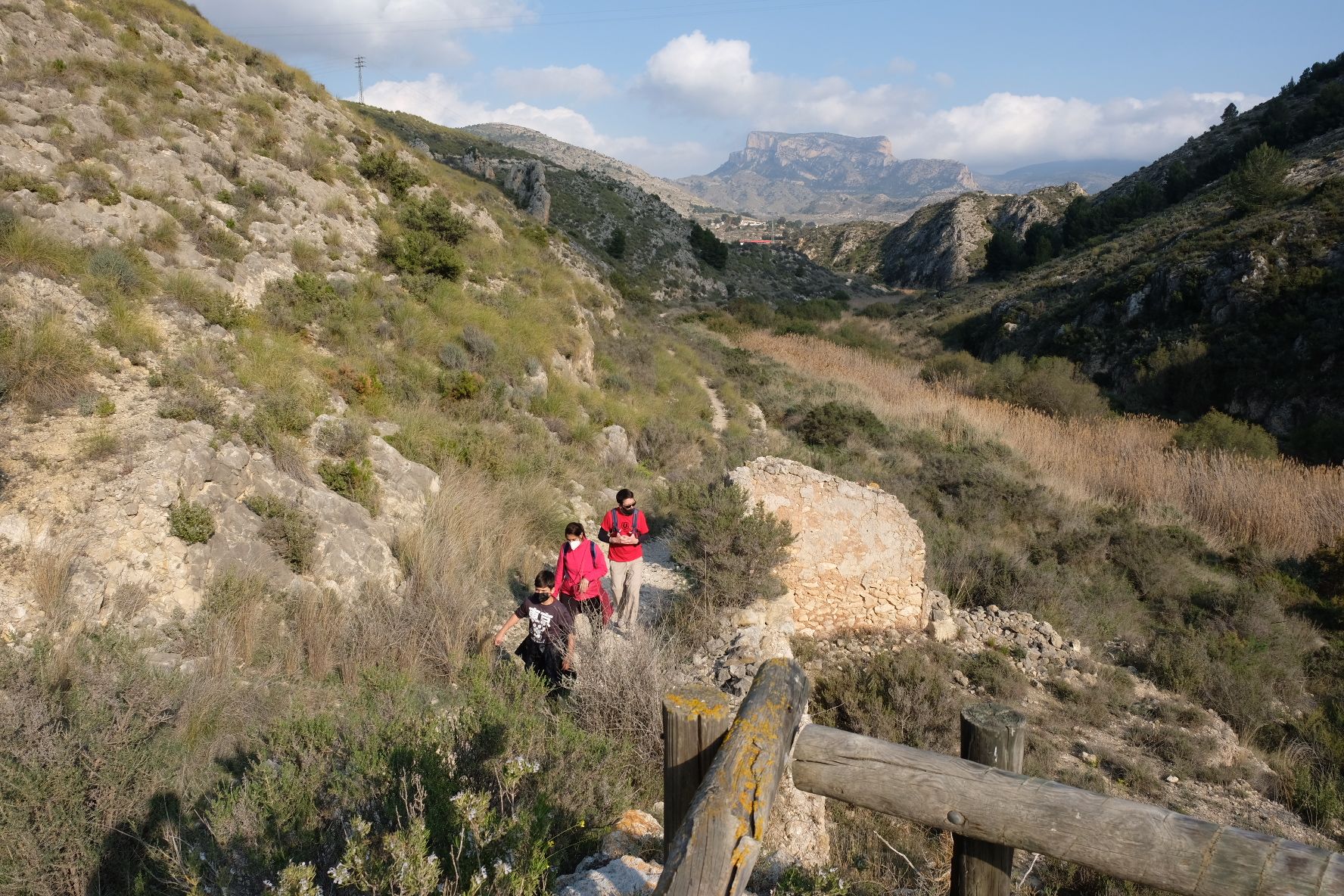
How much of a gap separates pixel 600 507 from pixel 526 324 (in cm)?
482

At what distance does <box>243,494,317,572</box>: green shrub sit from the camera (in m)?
5.96

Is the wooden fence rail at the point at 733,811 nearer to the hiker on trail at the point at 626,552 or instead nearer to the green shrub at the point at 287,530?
the hiker on trail at the point at 626,552

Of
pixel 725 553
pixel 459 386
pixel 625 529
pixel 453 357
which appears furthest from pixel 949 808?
pixel 453 357

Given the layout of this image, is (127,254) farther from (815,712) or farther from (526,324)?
(815,712)

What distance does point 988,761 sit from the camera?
2496 millimetres

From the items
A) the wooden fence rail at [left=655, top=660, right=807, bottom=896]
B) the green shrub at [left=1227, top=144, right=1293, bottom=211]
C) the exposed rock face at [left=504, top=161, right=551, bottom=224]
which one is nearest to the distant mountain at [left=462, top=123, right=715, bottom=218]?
the exposed rock face at [left=504, top=161, right=551, bottom=224]

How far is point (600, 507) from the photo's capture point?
9.53 meters

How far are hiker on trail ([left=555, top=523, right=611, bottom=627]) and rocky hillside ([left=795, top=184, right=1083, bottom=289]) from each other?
56993 mm

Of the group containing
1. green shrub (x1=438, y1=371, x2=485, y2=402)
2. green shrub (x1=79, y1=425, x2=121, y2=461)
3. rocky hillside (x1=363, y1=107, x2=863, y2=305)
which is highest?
rocky hillside (x1=363, y1=107, x2=863, y2=305)

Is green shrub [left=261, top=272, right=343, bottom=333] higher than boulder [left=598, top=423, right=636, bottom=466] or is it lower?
higher

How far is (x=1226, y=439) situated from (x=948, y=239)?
53.9 meters

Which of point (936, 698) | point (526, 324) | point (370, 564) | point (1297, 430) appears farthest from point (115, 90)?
point (1297, 430)

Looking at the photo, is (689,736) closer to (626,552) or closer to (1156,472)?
(626,552)

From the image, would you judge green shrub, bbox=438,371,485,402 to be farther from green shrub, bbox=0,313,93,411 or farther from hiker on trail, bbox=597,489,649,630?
hiker on trail, bbox=597,489,649,630
